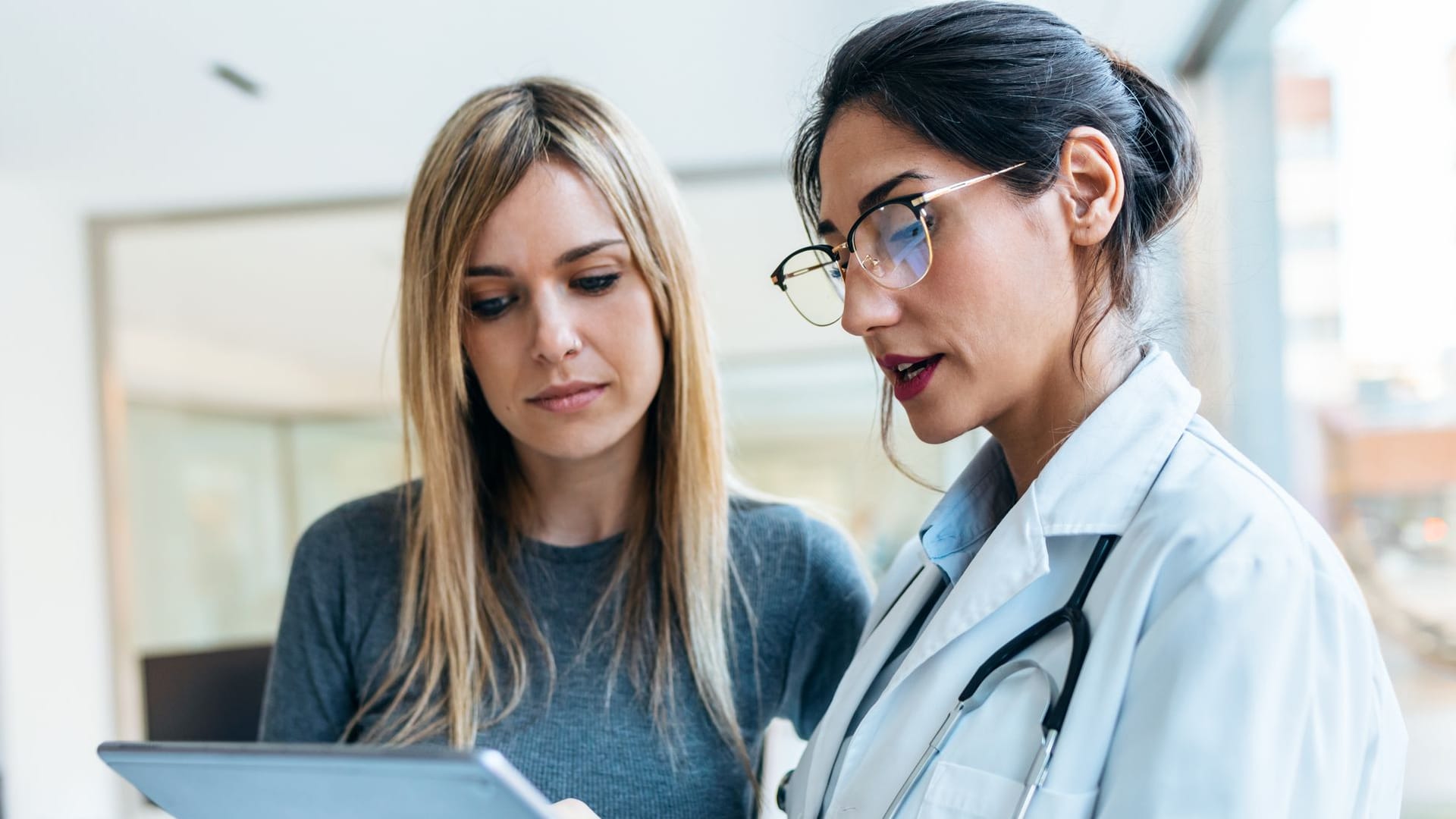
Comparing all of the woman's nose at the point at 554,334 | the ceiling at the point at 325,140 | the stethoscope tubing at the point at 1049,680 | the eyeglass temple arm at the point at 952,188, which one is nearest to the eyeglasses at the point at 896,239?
the eyeglass temple arm at the point at 952,188

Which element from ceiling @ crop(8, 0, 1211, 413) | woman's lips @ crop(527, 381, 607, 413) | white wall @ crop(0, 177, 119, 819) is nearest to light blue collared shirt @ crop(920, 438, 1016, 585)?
woman's lips @ crop(527, 381, 607, 413)

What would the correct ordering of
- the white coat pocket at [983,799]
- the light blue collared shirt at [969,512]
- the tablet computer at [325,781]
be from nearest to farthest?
the tablet computer at [325,781] → the white coat pocket at [983,799] → the light blue collared shirt at [969,512]

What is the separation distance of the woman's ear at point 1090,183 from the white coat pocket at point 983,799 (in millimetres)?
454

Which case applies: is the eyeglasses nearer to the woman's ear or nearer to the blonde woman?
the woman's ear

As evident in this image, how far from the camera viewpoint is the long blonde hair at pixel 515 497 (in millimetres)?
1331

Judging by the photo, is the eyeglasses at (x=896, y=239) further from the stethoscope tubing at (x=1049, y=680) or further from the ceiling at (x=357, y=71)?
the ceiling at (x=357, y=71)

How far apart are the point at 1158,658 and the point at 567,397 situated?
0.76 m

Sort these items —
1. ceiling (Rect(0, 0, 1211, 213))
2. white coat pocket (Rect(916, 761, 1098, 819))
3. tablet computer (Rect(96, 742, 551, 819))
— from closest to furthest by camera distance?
tablet computer (Rect(96, 742, 551, 819)) < white coat pocket (Rect(916, 761, 1098, 819)) < ceiling (Rect(0, 0, 1211, 213))

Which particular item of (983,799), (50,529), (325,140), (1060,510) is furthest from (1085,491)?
(50,529)

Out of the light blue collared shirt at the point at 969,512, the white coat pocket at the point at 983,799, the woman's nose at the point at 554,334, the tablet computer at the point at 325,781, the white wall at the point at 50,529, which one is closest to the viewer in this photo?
the tablet computer at the point at 325,781

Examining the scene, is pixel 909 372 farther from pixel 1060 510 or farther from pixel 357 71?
pixel 357 71

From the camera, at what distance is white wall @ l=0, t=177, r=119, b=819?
153 inches

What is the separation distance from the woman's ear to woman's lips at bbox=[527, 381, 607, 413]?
23.7 inches

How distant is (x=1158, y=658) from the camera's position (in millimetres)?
766
